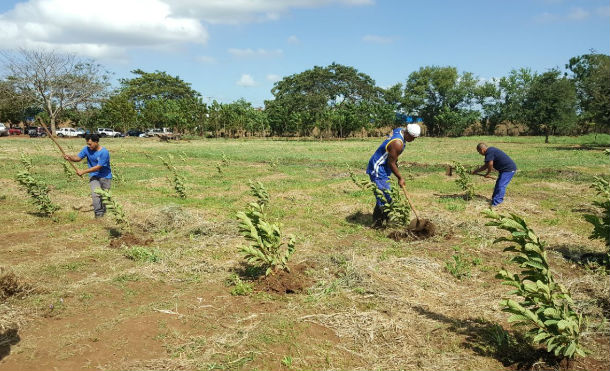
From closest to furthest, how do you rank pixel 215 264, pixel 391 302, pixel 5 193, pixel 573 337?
pixel 573 337
pixel 391 302
pixel 215 264
pixel 5 193

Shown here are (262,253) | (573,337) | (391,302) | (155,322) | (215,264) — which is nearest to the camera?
(573,337)

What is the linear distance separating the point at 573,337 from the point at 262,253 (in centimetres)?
314

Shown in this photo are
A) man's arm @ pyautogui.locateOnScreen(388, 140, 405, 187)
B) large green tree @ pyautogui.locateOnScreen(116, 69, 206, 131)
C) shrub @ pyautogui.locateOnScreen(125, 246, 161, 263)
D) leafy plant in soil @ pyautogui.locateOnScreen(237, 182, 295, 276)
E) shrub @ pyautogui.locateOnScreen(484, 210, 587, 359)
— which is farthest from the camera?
large green tree @ pyautogui.locateOnScreen(116, 69, 206, 131)

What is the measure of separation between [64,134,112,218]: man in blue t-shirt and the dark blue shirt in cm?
831

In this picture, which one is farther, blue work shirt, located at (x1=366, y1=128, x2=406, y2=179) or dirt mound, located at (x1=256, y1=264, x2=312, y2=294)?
blue work shirt, located at (x1=366, y1=128, x2=406, y2=179)

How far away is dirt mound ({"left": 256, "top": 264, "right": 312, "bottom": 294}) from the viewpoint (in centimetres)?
482

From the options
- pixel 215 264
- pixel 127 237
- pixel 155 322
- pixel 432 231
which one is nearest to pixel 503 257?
pixel 432 231

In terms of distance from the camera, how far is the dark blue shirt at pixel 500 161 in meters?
9.12

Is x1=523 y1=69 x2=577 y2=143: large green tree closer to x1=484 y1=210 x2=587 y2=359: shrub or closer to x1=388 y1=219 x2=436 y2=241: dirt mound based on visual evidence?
x1=388 y1=219 x2=436 y2=241: dirt mound

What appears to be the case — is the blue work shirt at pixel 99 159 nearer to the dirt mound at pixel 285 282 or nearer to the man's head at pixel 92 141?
the man's head at pixel 92 141

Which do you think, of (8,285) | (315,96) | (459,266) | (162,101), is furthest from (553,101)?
(162,101)

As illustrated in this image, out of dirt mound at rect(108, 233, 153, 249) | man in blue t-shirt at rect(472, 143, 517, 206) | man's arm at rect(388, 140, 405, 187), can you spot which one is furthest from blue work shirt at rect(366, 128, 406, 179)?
dirt mound at rect(108, 233, 153, 249)

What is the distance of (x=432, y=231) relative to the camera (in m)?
7.04

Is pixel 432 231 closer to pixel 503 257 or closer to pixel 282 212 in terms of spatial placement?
pixel 503 257
